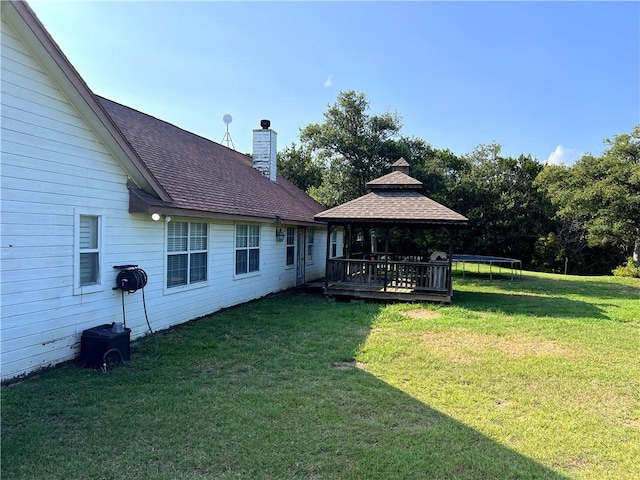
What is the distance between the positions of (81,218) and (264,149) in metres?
10.4

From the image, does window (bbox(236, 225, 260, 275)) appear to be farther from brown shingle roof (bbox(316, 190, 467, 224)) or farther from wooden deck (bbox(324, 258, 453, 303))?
wooden deck (bbox(324, 258, 453, 303))

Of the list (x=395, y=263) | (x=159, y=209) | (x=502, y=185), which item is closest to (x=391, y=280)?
(x=395, y=263)

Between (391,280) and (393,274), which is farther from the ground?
(393,274)

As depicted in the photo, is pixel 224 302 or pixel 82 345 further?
pixel 224 302

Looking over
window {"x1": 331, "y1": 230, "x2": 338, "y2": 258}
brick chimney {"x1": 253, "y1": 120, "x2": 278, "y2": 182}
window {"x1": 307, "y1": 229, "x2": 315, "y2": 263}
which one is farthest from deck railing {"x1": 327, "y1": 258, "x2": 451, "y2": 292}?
window {"x1": 331, "y1": 230, "x2": 338, "y2": 258}

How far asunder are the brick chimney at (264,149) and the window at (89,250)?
9878 millimetres

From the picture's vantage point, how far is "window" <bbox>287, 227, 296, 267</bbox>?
1351cm

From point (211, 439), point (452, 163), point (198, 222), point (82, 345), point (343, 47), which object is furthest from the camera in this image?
point (452, 163)

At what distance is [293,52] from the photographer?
12.3 meters

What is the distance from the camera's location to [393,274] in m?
11.7

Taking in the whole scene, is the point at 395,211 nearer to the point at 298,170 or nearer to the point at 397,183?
the point at 397,183

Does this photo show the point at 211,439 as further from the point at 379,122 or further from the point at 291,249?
the point at 379,122

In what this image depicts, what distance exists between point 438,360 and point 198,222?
5392mm

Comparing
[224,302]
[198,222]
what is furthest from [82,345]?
[224,302]
